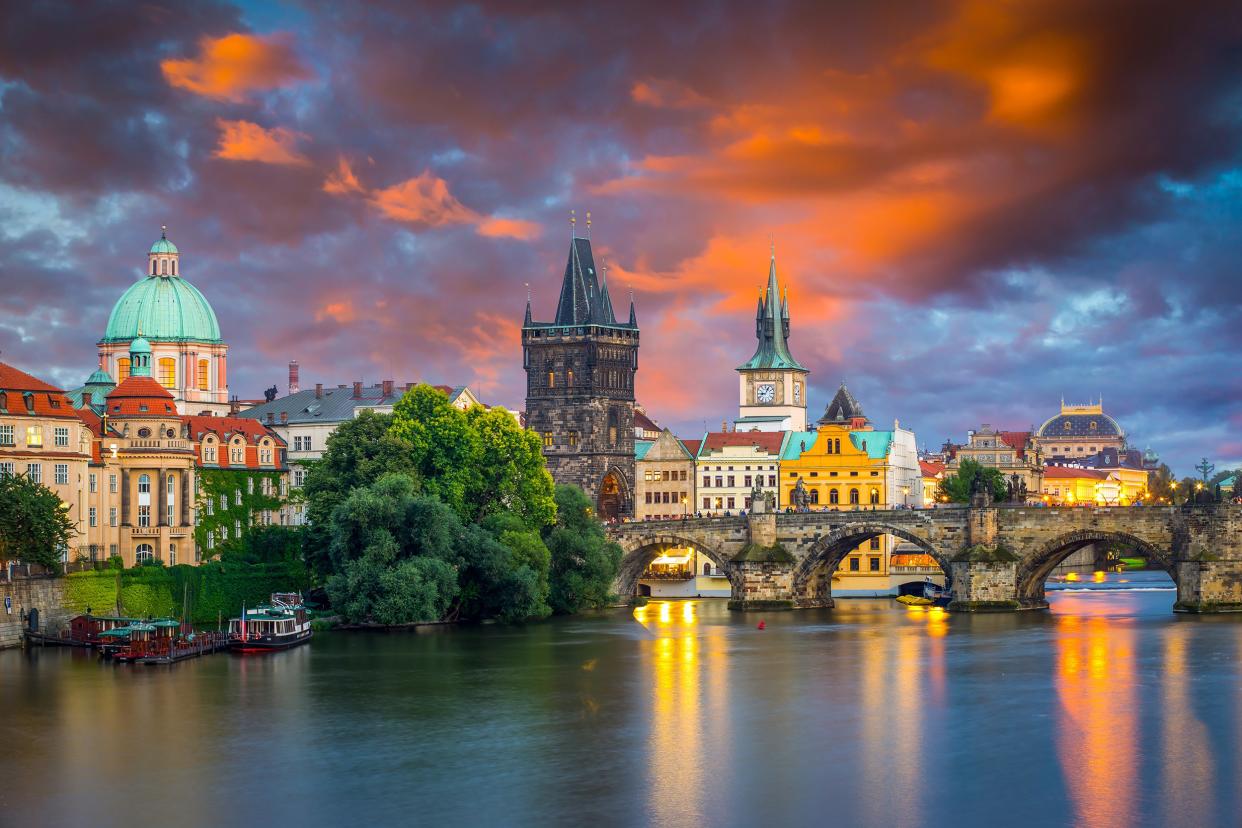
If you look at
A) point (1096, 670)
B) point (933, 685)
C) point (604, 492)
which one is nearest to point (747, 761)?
point (933, 685)

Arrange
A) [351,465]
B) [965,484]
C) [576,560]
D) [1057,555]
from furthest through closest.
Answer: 1. [965,484]
2. [576,560]
3. [1057,555]
4. [351,465]

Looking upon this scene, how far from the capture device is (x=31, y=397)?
8706 cm

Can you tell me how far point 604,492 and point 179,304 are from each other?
33.8 m

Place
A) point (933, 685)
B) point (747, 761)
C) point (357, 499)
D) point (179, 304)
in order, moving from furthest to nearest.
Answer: point (179, 304) < point (357, 499) < point (933, 685) < point (747, 761)

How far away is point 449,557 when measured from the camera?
306ft

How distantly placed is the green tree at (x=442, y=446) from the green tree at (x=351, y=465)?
46.3 inches

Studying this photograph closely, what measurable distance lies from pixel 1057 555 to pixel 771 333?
69.2m

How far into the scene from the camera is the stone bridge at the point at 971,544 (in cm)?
9788

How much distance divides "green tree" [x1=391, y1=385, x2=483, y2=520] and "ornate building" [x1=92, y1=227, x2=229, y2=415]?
3582 cm

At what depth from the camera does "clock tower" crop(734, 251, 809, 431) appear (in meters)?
168

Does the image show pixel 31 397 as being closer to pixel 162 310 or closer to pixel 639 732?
pixel 639 732

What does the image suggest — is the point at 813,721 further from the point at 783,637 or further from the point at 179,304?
the point at 179,304

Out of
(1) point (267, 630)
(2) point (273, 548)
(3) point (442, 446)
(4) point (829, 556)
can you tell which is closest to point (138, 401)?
(2) point (273, 548)

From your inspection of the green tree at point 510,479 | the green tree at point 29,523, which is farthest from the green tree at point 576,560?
the green tree at point 29,523
